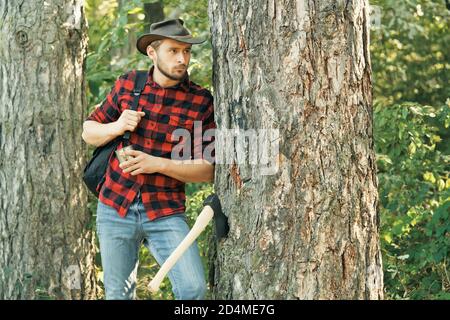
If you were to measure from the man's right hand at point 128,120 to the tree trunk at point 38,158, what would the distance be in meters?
2.03

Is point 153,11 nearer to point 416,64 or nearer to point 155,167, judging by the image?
point 416,64

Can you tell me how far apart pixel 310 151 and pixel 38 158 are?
3084 millimetres

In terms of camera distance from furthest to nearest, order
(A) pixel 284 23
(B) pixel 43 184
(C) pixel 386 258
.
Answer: (C) pixel 386 258 < (B) pixel 43 184 < (A) pixel 284 23

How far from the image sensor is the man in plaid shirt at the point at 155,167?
5.32 m

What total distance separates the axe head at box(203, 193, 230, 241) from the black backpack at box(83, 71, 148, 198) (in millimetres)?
717

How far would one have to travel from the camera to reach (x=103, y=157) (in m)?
5.54

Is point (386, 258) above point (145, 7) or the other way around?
the other way around

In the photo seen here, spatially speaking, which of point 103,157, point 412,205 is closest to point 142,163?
point 103,157

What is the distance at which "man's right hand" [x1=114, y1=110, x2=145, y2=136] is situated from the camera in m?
5.27

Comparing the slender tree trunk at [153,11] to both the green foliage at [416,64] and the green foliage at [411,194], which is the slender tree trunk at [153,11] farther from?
the green foliage at [416,64]

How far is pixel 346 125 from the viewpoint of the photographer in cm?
475

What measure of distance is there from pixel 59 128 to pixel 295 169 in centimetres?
302
